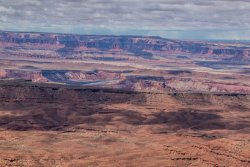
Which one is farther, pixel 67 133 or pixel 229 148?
pixel 67 133

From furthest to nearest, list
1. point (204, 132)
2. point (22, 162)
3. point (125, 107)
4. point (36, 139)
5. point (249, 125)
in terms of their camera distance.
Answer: point (125, 107) → point (249, 125) → point (204, 132) → point (36, 139) → point (22, 162)

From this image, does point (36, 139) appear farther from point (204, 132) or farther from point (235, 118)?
point (235, 118)

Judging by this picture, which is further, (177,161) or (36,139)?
(36,139)

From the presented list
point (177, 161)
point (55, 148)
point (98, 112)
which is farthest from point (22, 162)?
point (98, 112)

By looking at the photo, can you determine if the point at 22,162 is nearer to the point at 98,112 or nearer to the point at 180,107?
the point at 98,112

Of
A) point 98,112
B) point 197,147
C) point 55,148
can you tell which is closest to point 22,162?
point 55,148

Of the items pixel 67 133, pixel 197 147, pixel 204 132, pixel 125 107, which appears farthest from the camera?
pixel 125 107
